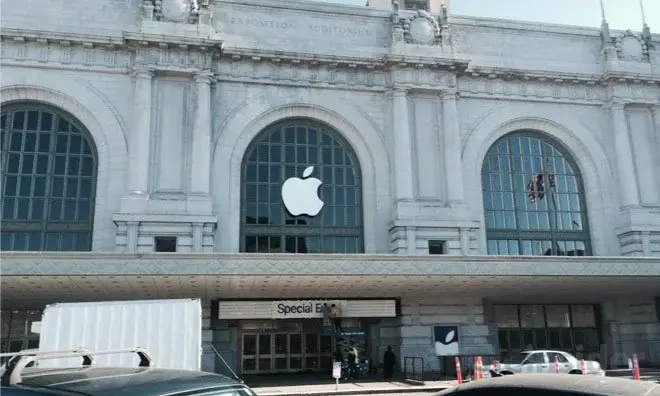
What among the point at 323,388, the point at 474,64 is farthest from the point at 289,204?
the point at 474,64

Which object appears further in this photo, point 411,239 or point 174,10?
point 174,10

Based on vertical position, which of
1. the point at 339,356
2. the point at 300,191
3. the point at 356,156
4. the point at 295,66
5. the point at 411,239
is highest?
the point at 295,66

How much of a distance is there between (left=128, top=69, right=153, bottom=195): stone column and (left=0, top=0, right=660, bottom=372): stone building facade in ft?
0.34

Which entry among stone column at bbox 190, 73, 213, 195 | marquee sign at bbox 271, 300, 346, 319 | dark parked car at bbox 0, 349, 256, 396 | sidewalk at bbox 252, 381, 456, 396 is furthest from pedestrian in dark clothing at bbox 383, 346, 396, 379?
dark parked car at bbox 0, 349, 256, 396

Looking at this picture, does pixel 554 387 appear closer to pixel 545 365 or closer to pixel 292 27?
pixel 545 365

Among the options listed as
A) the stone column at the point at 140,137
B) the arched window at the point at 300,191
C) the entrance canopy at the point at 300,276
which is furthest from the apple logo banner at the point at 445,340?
the stone column at the point at 140,137

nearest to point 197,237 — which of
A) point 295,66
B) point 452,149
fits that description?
Result: point 295,66

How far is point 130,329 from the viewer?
15.9 m

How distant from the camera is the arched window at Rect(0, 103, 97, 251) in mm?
27953

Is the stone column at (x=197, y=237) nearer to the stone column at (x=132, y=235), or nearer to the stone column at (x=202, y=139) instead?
the stone column at (x=202, y=139)

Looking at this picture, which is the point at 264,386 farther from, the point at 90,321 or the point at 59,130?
the point at 59,130

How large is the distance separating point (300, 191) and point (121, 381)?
89.1 feet

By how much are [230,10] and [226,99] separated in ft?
16.9

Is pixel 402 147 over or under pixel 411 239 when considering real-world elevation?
over
